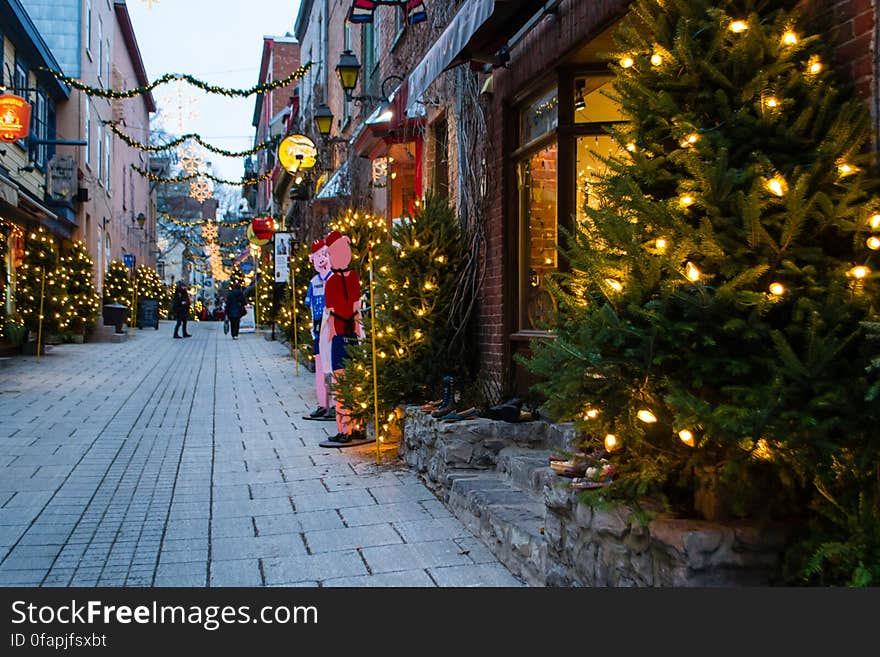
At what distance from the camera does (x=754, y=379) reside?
127 inches

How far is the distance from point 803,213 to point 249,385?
11960 millimetres

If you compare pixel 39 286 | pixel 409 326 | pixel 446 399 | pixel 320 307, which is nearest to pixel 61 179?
pixel 39 286

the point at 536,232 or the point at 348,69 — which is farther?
the point at 348,69

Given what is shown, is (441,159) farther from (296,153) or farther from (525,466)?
(296,153)

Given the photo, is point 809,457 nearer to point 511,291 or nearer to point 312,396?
point 511,291

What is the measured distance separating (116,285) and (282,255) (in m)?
10.4

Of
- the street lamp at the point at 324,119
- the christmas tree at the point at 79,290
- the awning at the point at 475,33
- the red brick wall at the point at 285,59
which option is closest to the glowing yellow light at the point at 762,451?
the awning at the point at 475,33

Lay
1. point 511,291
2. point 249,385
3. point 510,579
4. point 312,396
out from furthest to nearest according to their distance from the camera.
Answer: point 249,385
point 312,396
point 511,291
point 510,579

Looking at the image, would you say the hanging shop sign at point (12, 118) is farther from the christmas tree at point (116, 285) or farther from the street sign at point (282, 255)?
the christmas tree at point (116, 285)

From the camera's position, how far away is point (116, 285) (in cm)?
2872

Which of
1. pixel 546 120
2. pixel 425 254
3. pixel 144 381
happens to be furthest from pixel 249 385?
pixel 546 120

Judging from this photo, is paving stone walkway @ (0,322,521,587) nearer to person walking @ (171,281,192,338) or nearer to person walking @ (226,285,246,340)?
person walking @ (226,285,246,340)

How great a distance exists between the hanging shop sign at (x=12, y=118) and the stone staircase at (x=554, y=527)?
452 inches

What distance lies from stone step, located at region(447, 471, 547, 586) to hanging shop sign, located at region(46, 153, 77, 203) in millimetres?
18687
